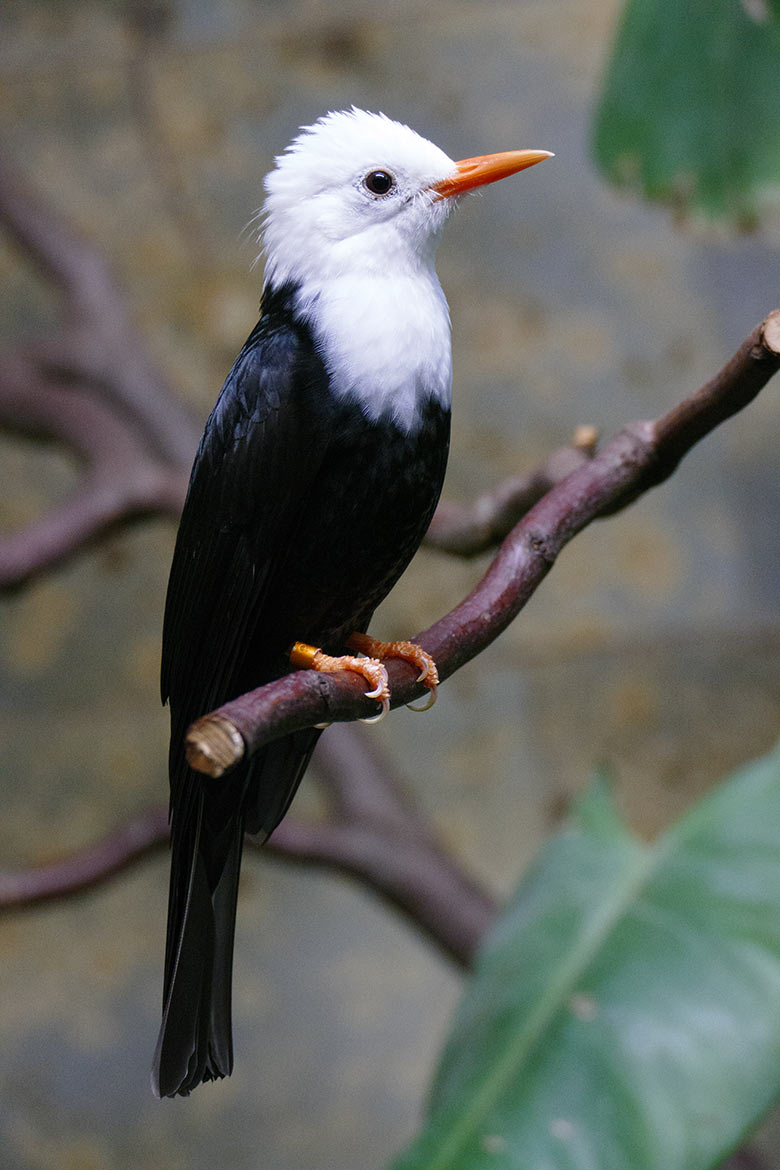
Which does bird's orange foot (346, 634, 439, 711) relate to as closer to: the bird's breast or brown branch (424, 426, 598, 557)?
the bird's breast

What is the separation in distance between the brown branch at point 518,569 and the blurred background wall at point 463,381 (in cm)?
184

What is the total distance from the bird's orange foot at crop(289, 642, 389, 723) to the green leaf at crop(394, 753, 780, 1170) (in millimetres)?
608

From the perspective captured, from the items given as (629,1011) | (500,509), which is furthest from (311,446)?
(629,1011)

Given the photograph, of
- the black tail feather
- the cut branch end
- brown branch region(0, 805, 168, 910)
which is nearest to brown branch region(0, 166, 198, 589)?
brown branch region(0, 805, 168, 910)

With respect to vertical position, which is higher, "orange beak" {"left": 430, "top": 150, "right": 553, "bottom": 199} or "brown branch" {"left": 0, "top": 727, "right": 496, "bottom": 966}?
"orange beak" {"left": 430, "top": 150, "right": 553, "bottom": 199}

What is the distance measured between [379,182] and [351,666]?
0.36m

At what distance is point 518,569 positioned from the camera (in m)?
0.91

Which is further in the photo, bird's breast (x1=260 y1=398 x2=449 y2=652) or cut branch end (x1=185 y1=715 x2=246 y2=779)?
bird's breast (x1=260 y1=398 x2=449 y2=652)

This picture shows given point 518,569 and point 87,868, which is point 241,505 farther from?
point 87,868

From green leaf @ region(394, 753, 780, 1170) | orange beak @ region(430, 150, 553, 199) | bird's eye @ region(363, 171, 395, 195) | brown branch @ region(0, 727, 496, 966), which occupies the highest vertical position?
orange beak @ region(430, 150, 553, 199)

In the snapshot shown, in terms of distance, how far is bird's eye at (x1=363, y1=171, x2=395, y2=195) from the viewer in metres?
0.89

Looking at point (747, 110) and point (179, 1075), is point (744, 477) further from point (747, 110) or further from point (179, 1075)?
point (179, 1075)

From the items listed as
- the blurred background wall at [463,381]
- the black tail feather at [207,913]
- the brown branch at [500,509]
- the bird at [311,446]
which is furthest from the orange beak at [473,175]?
the blurred background wall at [463,381]

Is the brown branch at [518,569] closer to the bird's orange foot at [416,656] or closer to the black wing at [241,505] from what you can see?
the bird's orange foot at [416,656]
